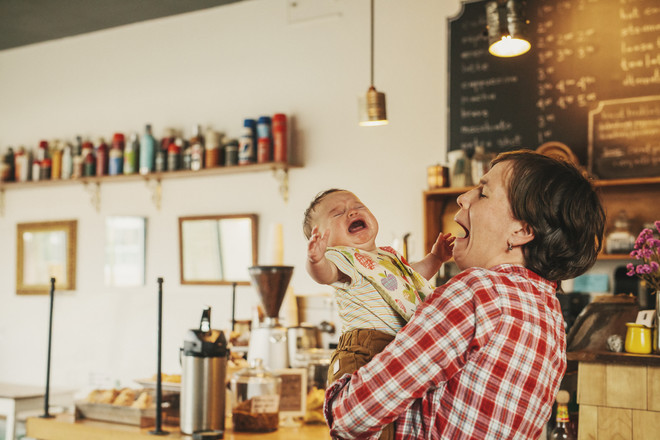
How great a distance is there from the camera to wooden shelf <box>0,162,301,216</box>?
14.4ft

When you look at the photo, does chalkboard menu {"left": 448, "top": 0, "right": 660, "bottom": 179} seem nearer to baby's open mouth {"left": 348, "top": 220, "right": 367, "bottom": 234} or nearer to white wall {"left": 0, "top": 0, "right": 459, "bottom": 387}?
white wall {"left": 0, "top": 0, "right": 459, "bottom": 387}

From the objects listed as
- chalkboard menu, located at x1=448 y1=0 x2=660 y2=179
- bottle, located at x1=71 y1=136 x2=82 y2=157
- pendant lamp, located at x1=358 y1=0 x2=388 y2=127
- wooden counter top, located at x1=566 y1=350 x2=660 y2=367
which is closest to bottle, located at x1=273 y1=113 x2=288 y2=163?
pendant lamp, located at x1=358 y1=0 x2=388 y2=127

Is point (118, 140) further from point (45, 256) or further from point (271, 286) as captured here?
point (271, 286)

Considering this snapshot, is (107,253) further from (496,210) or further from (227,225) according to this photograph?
(496,210)

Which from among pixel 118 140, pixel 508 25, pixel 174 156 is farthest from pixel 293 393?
pixel 118 140

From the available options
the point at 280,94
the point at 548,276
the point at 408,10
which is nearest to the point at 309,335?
the point at 280,94

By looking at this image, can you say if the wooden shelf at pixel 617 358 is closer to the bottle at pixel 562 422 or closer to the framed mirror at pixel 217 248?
the bottle at pixel 562 422

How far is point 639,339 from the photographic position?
2.16 metres

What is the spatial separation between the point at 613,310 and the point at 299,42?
2692 millimetres

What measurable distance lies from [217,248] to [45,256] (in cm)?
166

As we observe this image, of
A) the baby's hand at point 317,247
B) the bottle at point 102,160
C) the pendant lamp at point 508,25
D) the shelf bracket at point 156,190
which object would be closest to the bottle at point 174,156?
the shelf bracket at point 156,190

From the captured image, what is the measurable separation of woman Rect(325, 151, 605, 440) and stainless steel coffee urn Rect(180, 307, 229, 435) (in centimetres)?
149

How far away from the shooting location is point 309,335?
11.8ft

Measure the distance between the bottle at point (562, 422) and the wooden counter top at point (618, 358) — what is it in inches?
12.7
